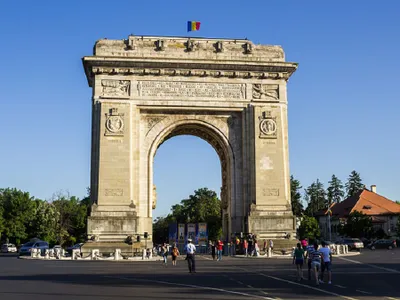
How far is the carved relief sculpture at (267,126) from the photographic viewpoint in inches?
1551

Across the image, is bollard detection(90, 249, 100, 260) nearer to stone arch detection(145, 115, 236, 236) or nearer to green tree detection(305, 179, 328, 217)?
stone arch detection(145, 115, 236, 236)

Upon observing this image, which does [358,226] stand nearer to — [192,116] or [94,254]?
[192,116]

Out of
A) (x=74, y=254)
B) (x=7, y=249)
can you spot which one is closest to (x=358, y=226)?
(x=7, y=249)

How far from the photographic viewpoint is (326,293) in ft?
51.4

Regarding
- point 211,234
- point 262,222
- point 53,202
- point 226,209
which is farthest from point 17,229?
point 262,222

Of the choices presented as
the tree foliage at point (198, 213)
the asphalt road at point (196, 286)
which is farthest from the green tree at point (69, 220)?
the asphalt road at point (196, 286)

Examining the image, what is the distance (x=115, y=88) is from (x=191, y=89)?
17.6 ft

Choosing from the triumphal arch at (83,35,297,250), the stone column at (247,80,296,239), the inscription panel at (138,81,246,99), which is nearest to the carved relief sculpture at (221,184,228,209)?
the triumphal arch at (83,35,297,250)

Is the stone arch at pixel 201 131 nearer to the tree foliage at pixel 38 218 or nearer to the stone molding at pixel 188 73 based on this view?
the stone molding at pixel 188 73

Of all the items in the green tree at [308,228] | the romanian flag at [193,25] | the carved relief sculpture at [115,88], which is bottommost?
the green tree at [308,228]

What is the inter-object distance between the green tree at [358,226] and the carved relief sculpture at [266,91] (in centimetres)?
4518

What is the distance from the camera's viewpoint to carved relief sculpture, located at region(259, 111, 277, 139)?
39.4m

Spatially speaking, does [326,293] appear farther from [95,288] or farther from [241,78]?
[241,78]

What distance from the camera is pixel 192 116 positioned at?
3981cm
